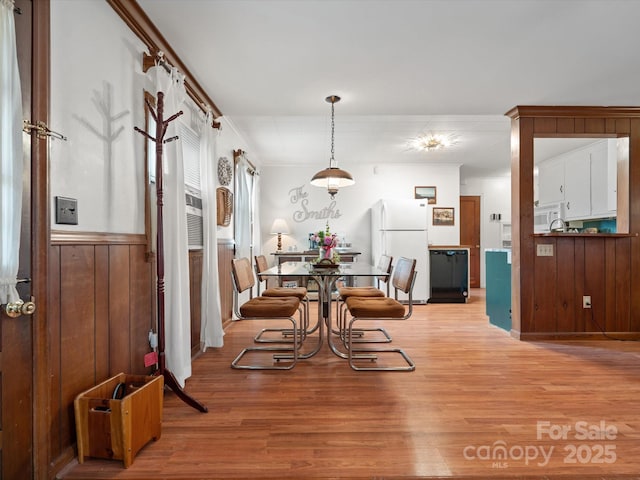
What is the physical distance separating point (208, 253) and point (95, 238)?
1.45 metres

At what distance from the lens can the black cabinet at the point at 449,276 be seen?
→ 565 cm

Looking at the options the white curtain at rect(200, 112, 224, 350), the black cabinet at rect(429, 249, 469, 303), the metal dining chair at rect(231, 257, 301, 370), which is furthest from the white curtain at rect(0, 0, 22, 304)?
the black cabinet at rect(429, 249, 469, 303)

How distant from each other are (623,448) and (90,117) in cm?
297

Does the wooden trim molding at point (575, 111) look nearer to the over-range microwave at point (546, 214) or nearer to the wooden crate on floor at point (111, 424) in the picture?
the over-range microwave at point (546, 214)

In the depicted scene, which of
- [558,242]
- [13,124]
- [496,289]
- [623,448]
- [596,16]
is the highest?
[596,16]

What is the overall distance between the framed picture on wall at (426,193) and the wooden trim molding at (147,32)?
4.39 m

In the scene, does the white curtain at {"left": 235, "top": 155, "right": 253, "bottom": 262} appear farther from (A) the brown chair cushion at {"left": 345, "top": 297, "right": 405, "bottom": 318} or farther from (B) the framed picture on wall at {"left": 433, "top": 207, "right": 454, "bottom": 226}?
(B) the framed picture on wall at {"left": 433, "top": 207, "right": 454, "bottom": 226}

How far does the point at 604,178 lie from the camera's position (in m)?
4.45

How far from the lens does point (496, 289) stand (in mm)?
4148

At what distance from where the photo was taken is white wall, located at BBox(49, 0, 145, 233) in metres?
1.49

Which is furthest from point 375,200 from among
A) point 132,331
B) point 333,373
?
point 132,331

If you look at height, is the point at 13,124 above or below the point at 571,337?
above

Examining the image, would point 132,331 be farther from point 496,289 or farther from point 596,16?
point 496,289

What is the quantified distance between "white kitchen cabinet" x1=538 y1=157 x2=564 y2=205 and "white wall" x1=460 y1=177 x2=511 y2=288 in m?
1.26
